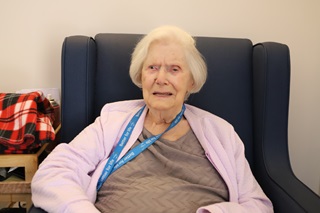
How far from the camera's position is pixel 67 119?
1.17m

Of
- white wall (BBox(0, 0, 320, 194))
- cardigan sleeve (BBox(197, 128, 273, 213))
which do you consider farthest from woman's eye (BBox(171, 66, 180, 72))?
white wall (BBox(0, 0, 320, 194))

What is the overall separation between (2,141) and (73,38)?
462mm

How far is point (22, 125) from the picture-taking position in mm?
1062

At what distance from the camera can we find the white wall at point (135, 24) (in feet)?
4.60

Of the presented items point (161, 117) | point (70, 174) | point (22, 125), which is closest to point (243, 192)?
point (161, 117)

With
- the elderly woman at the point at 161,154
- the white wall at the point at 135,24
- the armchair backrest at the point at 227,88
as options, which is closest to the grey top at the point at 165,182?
the elderly woman at the point at 161,154

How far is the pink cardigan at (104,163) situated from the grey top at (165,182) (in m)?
0.04

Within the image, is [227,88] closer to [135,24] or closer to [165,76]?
[165,76]

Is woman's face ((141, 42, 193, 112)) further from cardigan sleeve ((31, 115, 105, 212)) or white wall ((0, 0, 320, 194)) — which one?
white wall ((0, 0, 320, 194))

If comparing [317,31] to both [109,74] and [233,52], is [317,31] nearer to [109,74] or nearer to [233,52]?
[233,52]

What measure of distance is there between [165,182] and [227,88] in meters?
0.51

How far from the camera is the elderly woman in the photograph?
0.97 m

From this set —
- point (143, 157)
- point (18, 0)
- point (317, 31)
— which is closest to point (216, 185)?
point (143, 157)

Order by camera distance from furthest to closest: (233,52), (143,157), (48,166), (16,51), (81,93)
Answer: (16,51) < (233,52) < (81,93) < (143,157) < (48,166)
